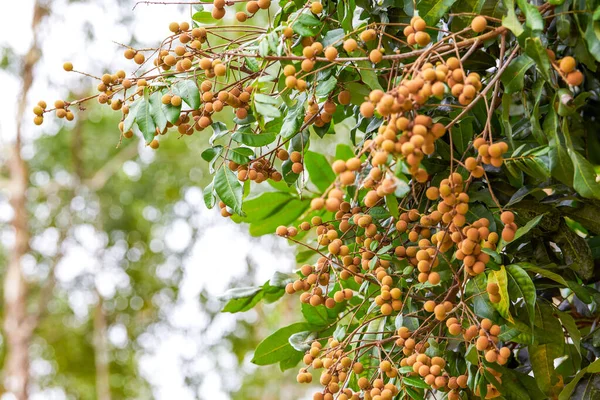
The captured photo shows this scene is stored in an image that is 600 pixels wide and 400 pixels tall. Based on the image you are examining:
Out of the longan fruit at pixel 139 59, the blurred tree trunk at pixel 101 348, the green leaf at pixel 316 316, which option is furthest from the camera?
the blurred tree trunk at pixel 101 348

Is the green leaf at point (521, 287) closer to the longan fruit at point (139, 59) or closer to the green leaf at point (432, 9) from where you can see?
the green leaf at point (432, 9)

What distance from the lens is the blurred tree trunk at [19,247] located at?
16.9ft

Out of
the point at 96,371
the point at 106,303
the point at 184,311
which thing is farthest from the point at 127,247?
the point at 96,371

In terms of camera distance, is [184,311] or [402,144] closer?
[402,144]

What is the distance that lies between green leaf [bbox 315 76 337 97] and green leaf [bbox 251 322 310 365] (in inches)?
12.9

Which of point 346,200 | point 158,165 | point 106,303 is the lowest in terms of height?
point 106,303

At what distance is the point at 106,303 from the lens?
22.2 feet

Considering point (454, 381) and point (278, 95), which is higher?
point (278, 95)

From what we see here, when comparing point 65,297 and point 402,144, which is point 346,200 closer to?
point 402,144

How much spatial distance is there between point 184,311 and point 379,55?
5.64 meters

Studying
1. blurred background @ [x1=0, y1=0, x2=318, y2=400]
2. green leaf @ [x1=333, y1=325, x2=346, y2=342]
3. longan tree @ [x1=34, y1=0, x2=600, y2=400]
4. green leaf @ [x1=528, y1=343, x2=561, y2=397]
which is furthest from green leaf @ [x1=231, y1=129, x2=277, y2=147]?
blurred background @ [x1=0, y1=0, x2=318, y2=400]

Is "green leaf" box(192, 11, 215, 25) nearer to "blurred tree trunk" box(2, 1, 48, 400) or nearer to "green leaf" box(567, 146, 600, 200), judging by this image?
"green leaf" box(567, 146, 600, 200)

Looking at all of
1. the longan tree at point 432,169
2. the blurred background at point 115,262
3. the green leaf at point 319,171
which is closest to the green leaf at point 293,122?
the longan tree at point 432,169

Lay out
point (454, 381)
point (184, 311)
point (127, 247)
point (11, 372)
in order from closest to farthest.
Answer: point (454, 381), point (11, 372), point (184, 311), point (127, 247)
